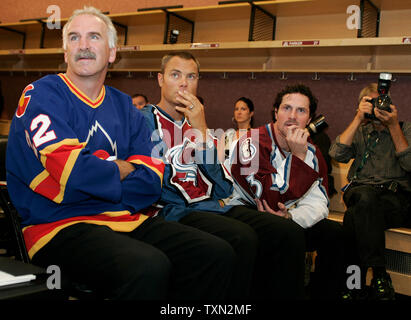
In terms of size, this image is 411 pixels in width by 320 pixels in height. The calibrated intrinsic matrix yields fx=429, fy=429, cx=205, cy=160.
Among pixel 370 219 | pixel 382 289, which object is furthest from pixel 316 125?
pixel 382 289

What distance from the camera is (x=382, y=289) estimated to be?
2.35 m

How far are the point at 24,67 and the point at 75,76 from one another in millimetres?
5284

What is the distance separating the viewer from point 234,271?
165cm

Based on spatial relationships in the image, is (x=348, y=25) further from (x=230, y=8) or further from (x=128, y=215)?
(x=128, y=215)

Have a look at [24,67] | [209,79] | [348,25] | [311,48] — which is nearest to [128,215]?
[311,48]

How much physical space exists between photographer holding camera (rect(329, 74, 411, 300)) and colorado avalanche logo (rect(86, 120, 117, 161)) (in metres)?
1.47

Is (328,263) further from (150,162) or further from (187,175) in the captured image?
(150,162)

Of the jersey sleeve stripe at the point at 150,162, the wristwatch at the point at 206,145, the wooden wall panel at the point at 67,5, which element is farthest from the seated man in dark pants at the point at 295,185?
the wooden wall panel at the point at 67,5

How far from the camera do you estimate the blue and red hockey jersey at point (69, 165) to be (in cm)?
137

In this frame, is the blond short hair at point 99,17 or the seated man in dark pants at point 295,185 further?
the seated man in dark pants at point 295,185

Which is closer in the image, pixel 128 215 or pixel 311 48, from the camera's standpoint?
pixel 128 215

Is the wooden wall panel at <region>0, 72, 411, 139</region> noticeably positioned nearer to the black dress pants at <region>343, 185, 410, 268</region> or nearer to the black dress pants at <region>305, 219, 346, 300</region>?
the black dress pants at <region>343, 185, 410, 268</region>

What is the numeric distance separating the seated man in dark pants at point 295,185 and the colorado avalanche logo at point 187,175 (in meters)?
0.27

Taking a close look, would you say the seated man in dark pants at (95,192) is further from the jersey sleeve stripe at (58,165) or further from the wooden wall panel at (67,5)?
the wooden wall panel at (67,5)
